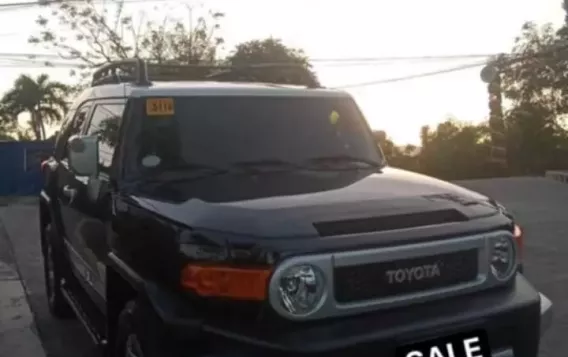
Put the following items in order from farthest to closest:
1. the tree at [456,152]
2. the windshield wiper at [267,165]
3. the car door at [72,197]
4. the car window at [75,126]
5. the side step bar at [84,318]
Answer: the tree at [456,152]
the car window at [75,126]
the car door at [72,197]
the side step bar at [84,318]
the windshield wiper at [267,165]

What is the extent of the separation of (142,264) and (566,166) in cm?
2430

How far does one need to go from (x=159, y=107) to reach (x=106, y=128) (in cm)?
62

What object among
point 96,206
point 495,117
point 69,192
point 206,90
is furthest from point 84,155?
point 495,117

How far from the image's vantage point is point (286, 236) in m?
3.00

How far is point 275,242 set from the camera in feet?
9.76

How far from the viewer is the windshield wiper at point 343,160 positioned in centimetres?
430

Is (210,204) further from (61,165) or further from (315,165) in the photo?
(61,165)

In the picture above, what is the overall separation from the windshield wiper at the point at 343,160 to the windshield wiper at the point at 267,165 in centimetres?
16

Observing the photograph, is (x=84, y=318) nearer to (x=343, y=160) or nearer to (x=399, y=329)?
(x=343, y=160)

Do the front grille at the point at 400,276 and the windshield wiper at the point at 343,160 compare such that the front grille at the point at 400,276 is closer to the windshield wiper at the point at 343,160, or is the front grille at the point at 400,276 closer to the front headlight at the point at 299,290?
the front headlight at the point at 299,290

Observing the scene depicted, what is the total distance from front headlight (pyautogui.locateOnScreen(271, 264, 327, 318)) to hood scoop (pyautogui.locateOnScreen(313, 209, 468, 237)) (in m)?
0.17

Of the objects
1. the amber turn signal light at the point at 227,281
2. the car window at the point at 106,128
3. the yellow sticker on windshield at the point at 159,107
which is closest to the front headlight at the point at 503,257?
the amber turn signal light at the point at 227,281

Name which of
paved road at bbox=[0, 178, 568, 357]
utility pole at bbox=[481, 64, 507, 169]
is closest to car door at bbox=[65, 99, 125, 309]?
paved road at bbox=[0, 178, 568, 357]

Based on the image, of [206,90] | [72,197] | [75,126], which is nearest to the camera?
[206,90]
